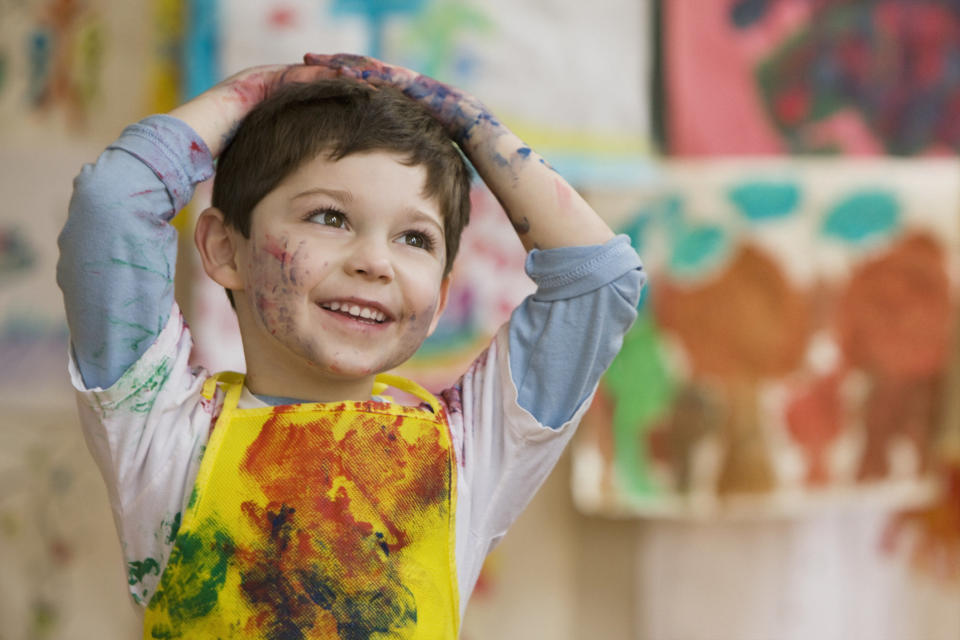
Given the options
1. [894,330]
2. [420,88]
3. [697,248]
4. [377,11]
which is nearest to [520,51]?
[377,11]

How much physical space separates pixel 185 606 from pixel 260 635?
62 millimetres

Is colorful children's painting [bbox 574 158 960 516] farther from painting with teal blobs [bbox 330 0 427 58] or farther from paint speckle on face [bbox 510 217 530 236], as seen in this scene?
paint speckle on face [bbox 510 217 530 236]

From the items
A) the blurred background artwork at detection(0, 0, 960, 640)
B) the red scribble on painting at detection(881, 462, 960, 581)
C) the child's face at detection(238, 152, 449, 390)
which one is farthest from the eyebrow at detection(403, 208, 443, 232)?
the red scribble on painting at detection(881, 462, 960, 581)

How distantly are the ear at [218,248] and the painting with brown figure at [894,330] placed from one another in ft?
4.32

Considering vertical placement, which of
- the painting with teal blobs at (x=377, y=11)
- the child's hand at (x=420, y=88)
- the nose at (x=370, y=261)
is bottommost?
the nose at (x=370, y=261)

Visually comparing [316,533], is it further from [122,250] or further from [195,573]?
[122,250]

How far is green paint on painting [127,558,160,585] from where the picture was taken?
2.55ft

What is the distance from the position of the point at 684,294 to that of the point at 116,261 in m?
1.27

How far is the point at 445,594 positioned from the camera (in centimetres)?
79

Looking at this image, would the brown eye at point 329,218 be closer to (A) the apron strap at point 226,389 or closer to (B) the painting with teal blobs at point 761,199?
(A) the apron strap at point 226,389

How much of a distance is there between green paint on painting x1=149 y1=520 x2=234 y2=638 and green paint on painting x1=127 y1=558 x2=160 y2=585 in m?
0.02

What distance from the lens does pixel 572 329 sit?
827 mm

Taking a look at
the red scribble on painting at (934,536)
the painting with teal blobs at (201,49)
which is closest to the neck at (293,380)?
the painting with teal blobs at (201,49)

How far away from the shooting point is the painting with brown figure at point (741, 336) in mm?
1824
